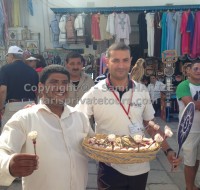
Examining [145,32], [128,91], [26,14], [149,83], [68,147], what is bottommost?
[149,83]

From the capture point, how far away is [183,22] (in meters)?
7.39

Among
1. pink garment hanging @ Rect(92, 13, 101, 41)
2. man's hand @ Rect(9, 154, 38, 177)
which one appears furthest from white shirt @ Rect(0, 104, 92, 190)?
pink garment hanging @ Rect(92, 13, 101, 41)

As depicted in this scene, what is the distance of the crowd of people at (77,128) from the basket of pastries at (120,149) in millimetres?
107

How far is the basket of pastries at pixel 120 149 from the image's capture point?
72.1 inches

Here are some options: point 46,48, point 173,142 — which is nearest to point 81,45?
point 46,48

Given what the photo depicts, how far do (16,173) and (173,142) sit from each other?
15.2 feet

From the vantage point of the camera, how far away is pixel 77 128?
1999mm

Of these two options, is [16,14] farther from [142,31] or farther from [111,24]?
[142,31]

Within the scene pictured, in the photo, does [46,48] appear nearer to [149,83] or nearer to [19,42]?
[19,42]

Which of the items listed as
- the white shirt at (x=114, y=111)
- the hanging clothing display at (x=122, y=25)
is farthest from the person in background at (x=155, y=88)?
the white shirt at (x=114, y=111)

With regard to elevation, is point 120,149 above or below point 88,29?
below

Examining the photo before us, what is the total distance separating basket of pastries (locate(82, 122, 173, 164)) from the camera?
1831 mm

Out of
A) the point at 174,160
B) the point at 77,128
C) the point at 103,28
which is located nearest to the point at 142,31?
the point at 103,28

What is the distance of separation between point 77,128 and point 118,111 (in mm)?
452
